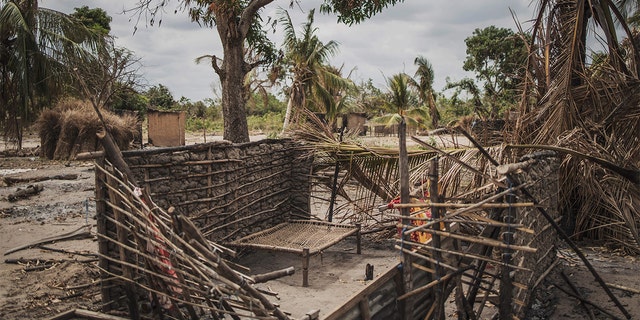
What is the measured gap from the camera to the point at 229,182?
799 centimetres

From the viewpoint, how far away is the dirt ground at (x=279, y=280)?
6.50 meters

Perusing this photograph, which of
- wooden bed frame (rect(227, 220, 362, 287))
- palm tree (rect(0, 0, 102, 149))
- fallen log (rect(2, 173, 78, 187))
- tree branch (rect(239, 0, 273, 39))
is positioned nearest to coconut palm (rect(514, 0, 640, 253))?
wooden bed frame (rect(227, 220, 362, 287))

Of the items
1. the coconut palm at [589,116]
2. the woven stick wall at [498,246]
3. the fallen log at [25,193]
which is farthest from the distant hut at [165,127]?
the woven stick wall at [498,246]

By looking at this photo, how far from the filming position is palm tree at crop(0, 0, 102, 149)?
16156 mm

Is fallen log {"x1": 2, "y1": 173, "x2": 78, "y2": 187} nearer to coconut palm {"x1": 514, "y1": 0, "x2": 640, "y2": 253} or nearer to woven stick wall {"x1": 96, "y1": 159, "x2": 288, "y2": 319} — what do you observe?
woven stick wall {"x1": 96, "y1": 159, "x2": 288, "y2": 319}

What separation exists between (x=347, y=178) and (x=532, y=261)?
409cm

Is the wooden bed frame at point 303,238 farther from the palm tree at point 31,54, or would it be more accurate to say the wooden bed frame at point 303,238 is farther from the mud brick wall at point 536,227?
the palm tree at point 31,54

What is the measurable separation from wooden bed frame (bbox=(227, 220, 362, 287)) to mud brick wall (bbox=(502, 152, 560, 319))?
2724 mm

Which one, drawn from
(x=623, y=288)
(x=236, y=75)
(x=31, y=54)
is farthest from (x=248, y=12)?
(x=623, y=288)

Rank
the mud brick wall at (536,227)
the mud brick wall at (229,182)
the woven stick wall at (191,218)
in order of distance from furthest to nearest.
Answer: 1. the mud brick wall at (229,182)
2. the mud brick wall at (536,227)
3. the woven stick wall at (191,218)

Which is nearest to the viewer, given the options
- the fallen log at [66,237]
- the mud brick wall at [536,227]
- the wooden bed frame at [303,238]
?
the mud brick wall at [536,227]

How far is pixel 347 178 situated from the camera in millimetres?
9570

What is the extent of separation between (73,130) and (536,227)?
52.1 ft

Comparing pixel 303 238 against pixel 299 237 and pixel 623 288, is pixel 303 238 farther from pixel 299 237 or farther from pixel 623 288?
pixel 623 288
